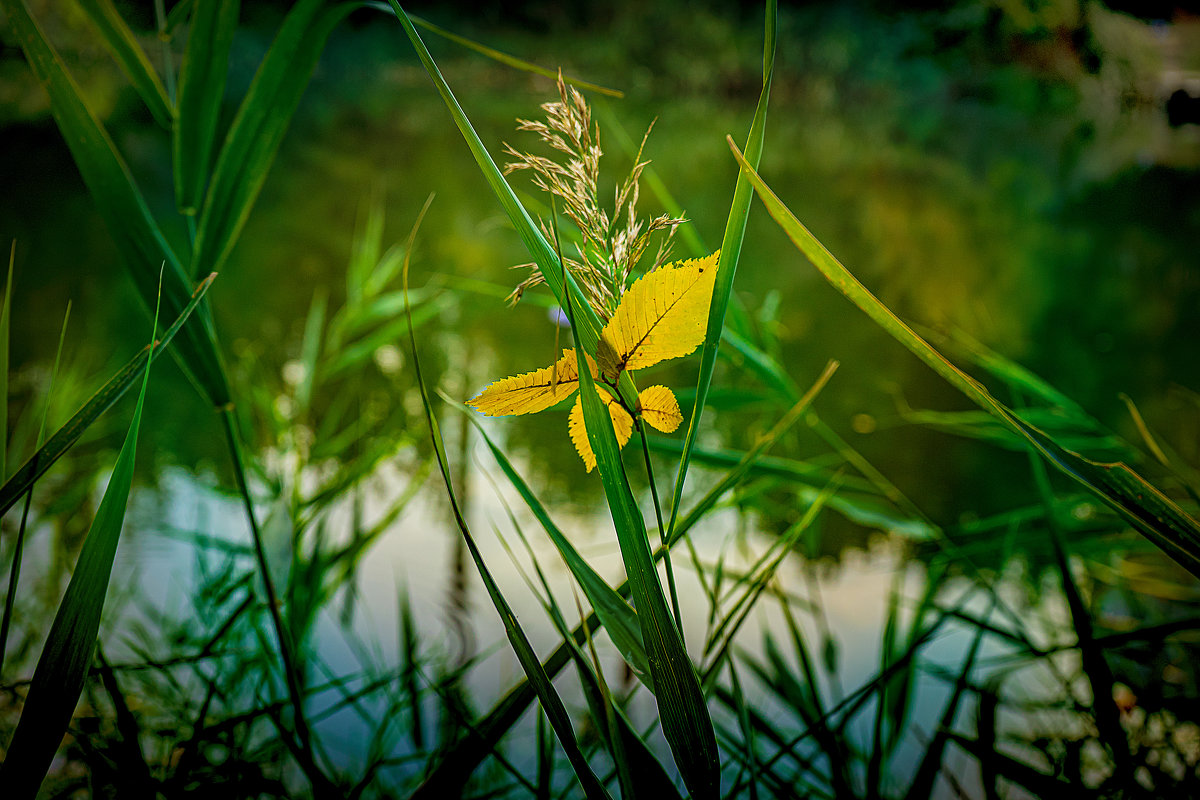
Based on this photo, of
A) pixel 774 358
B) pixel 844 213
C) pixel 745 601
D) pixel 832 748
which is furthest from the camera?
pixel 844 213

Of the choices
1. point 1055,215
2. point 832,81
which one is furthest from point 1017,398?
point 832,81

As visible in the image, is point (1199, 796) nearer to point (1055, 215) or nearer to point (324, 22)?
point (324, 22)

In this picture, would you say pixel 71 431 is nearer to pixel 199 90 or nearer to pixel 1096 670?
pixel 199 90

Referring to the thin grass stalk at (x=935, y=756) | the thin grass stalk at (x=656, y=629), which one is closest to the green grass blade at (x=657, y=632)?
the thin grass stalk at (x=656, y=629)

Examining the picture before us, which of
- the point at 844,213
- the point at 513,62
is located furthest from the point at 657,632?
the point at 844,213

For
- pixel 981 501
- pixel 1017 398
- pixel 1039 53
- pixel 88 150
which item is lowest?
pixel 88 150

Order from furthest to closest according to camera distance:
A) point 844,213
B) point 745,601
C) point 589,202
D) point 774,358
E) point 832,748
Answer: point 844,213
point 774,358
point 832,748
point 745,601
point 589,202

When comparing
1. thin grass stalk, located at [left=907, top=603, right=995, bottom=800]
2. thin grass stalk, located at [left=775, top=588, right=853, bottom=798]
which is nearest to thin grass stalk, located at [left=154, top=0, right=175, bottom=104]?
thin grass stalk, located at [left=775, top=588, right=853, bottom=798]
